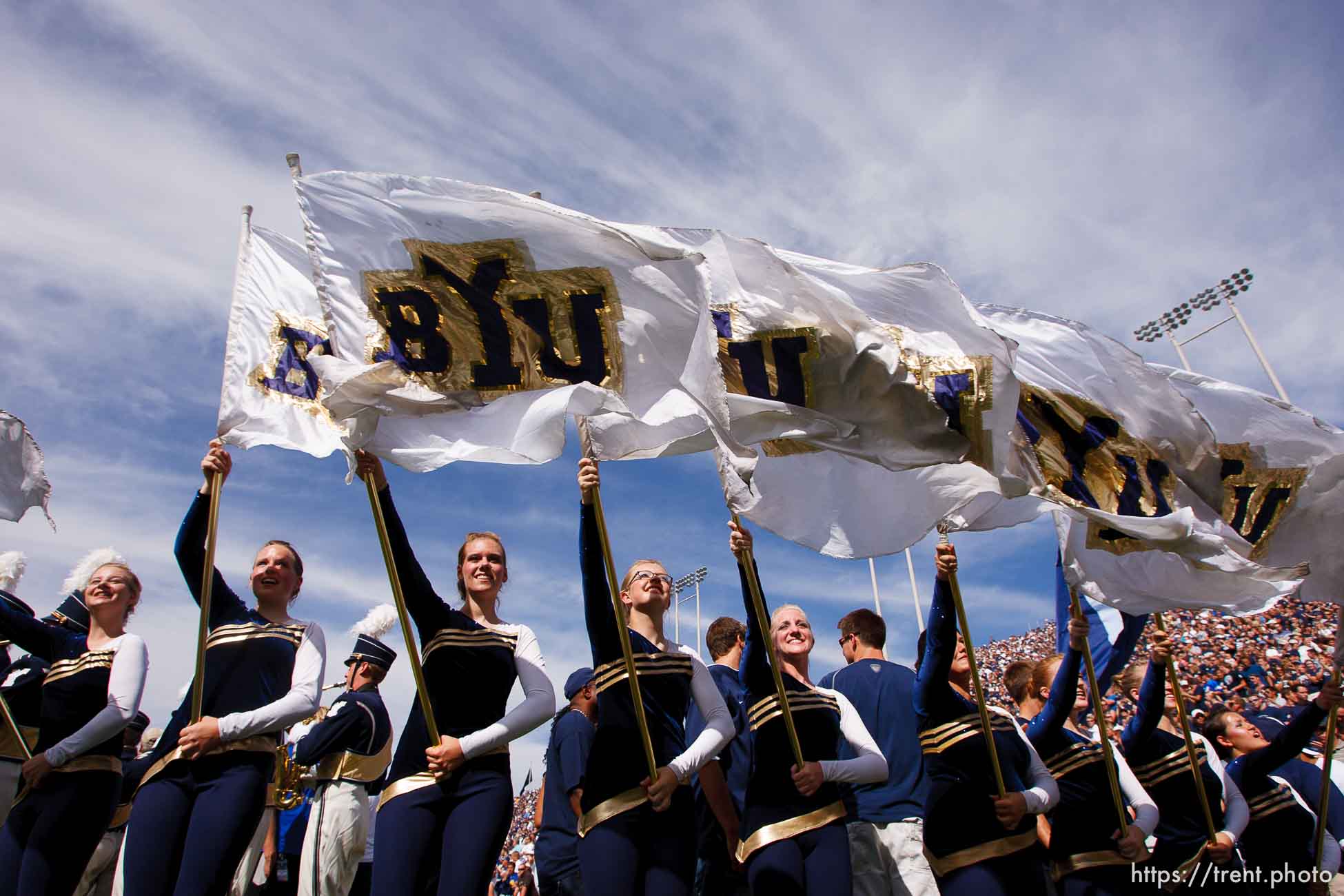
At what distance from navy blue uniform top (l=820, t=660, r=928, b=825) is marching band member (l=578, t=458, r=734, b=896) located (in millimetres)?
1413

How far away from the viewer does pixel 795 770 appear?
4.66 m

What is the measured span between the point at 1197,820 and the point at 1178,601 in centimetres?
150

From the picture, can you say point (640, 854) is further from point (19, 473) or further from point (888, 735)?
point (19, 473)

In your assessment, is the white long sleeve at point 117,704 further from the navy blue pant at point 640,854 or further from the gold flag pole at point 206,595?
the navy blue pant at point 640,854

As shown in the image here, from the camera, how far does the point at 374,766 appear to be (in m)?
7.45

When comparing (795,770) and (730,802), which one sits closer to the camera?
(795,770)

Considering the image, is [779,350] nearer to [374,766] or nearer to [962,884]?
[962,884]

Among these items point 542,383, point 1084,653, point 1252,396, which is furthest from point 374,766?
point 1252,396

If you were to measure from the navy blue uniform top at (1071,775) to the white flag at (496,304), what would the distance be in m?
2.63

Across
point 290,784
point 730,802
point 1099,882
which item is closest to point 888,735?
point 730,802

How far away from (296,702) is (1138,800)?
15.4 ft

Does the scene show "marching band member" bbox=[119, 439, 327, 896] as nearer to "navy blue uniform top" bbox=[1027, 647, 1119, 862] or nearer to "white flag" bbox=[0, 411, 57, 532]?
"white flag" bbox=[0, 411, 57, 532]

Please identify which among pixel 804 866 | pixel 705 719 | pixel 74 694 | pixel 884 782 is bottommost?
pixel 804 866

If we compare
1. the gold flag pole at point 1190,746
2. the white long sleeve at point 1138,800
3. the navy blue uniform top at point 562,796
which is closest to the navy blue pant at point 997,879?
the white long sleeve at point 1138,800
